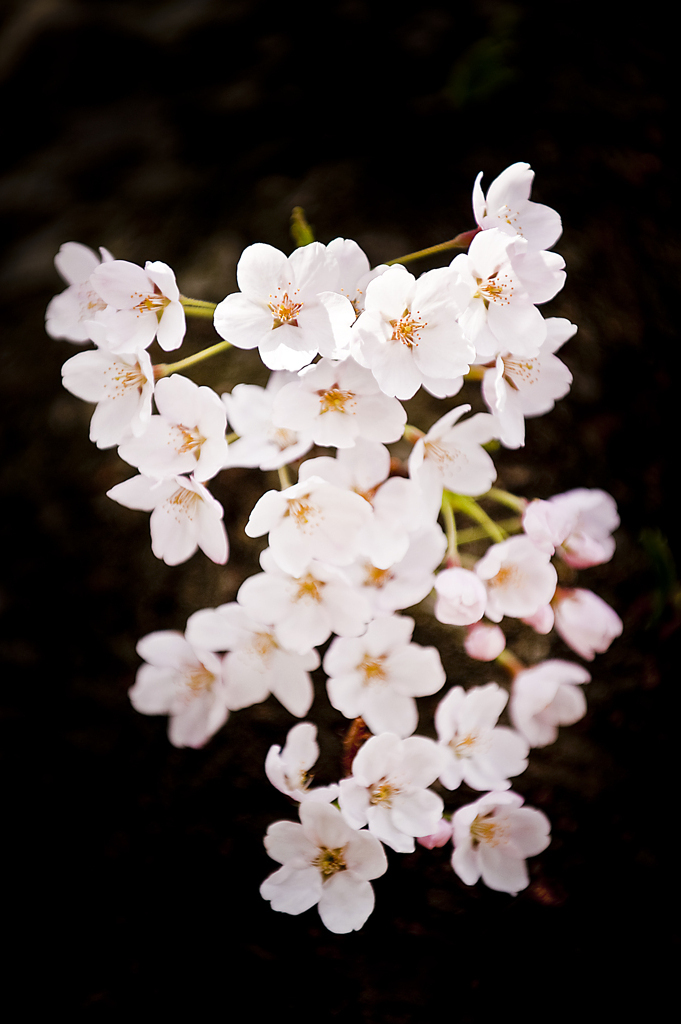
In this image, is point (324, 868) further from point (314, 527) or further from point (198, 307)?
point (198, 307)

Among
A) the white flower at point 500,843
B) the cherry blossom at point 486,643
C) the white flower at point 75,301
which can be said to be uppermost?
the white flower at point 75,301

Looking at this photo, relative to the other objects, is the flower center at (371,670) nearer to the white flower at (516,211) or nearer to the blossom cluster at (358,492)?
the blossom cluster at (358,492)

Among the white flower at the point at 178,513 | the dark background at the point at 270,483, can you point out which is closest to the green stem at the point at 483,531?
the dark background at the point at 270,483

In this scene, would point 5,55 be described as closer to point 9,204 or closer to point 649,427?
point 9,204

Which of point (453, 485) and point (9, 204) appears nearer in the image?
point (453, 485)

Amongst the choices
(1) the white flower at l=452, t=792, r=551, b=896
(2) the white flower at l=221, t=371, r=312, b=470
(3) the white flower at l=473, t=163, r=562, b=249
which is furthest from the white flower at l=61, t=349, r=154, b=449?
(1) the white flower at l=452, t=792, r=551, b=896

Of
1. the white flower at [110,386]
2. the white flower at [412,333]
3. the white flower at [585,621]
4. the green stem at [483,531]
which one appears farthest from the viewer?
the green stem at [483,531]

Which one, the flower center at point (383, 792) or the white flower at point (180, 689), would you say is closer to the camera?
the flower center at point (383, 792)

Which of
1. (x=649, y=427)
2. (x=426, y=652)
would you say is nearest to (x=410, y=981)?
(x=426, y=652)
